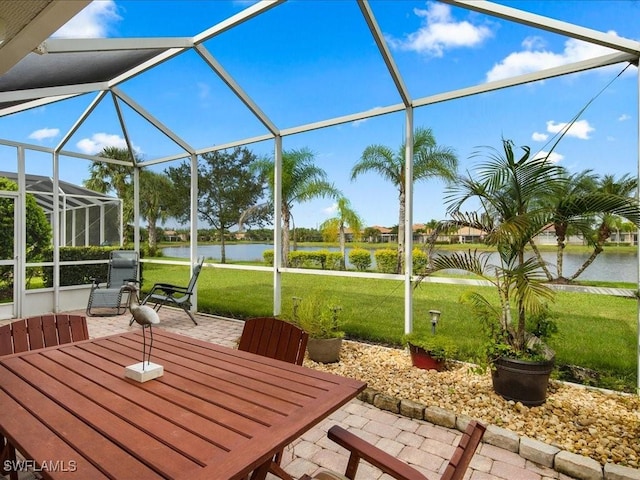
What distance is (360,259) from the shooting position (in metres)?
→ 7.08

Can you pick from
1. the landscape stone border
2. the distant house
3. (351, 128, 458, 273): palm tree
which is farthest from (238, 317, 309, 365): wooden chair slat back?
the distant house

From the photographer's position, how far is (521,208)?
3.21 metres

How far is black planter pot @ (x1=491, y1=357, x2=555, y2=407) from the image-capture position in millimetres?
2889

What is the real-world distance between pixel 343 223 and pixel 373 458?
6639mm

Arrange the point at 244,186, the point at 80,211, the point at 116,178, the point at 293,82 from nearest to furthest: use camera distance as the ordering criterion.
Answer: the point at 293,82 → the point at 80,211 → the point at 116,178 → the point at 244,186

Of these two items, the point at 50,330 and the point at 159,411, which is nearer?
the point at 159,411

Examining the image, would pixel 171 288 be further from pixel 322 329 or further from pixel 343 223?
pixel 343 223

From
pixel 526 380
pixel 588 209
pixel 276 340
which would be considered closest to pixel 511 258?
pixel 588 209

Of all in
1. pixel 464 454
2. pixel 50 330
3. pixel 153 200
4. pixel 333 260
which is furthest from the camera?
pixel 153 200

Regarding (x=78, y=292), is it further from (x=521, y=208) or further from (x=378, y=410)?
(x=521, y=208)

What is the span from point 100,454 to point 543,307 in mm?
3068

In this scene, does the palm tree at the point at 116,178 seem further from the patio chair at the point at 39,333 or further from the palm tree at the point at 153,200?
the patio chair at the point at 39,333

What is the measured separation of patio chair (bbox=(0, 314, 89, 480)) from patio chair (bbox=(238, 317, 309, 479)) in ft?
4.07

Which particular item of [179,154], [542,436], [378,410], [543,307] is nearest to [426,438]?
[378,410]
